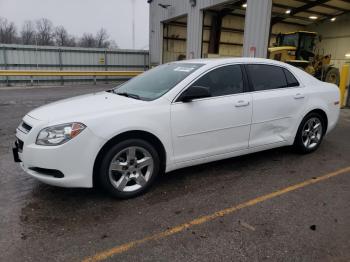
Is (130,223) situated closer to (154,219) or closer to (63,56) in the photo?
(154,219)

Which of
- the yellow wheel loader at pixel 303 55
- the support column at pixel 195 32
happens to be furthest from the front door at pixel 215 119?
the yellow wheel loader at pixel 303 55

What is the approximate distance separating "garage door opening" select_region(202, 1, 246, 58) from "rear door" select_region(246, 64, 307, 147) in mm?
13007

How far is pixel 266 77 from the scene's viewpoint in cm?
445

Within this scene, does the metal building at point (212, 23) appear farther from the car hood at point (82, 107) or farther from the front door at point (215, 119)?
the car hood at point (82, 107)

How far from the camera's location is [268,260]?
2.44 metres

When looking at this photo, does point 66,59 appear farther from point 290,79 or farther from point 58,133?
point 58,133

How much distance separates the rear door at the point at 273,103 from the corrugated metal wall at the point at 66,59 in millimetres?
16941

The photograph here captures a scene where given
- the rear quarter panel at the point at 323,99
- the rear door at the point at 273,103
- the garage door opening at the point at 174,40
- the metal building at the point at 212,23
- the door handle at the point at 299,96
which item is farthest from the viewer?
the garage door opening at the point at 174,40

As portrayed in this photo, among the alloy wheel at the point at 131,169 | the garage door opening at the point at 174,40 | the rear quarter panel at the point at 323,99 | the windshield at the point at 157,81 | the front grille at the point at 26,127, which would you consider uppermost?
the garage door opening at the point at 174,40

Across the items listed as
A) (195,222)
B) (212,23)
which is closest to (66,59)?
(212,23)

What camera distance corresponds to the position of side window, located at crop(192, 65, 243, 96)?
3914 millimetres

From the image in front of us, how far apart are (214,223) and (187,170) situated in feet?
4.69

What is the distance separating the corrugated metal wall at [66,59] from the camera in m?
18.0

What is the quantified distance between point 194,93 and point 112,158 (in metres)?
1.21
